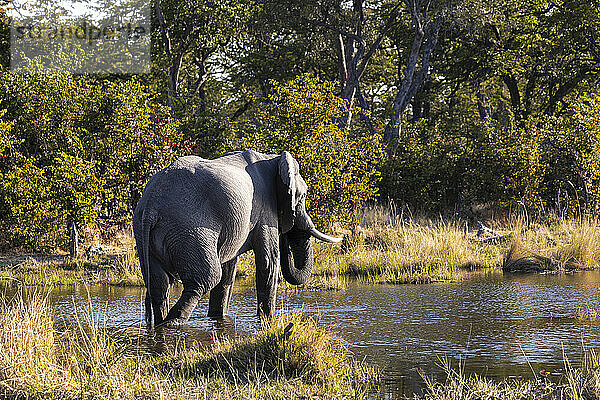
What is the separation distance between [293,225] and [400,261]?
4810 mm

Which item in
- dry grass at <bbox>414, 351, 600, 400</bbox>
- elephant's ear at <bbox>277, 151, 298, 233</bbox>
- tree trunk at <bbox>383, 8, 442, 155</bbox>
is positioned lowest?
dry grass at <bbox>414, 351, 600, 400</bbox>

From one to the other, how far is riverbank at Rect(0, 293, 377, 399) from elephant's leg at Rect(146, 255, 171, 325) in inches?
35.7

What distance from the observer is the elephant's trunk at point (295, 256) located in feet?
29.1

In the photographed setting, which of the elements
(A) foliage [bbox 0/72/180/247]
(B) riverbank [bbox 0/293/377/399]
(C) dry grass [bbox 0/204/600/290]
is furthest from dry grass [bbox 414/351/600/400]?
(A) foliage [bbox 0/72/180/247]

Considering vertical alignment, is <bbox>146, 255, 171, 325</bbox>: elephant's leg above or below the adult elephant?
below

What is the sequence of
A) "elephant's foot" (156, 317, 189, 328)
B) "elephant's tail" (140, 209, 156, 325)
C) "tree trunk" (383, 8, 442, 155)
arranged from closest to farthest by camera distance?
1. "elephant's tail" (140, 209, 156, 325)
2. "elephant's foot" (156, 317, 189, 328)
3. "tree trunk" (383, 8, 442, 155)

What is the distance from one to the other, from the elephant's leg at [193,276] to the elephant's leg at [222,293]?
981 mm

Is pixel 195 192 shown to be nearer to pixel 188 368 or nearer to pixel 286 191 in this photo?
pixel 286 191

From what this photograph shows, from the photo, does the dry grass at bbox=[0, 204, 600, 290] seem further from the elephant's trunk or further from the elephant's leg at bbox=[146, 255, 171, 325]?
the elephant's leg at bbox=[146, 255, 171, 325]

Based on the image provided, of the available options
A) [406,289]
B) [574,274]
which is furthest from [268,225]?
[574,274]

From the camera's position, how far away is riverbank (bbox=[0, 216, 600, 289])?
12.3m

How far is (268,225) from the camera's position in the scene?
8102 mm

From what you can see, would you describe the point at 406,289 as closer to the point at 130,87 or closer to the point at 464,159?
the point at 130,87

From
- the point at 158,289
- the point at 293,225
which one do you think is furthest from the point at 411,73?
the point at 158,289
